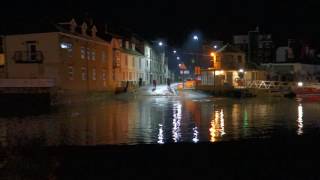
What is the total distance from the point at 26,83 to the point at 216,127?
27.1 metres

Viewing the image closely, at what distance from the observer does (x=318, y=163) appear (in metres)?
15.3

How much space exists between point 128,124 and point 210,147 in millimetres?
11212

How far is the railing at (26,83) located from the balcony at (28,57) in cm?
498

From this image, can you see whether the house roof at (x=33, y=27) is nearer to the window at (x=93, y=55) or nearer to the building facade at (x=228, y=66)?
the window at (x=93, y=55)

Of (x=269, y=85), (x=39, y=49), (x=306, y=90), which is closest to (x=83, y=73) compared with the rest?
(x=39, y=49)

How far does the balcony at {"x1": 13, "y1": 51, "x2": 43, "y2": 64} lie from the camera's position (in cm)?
5125

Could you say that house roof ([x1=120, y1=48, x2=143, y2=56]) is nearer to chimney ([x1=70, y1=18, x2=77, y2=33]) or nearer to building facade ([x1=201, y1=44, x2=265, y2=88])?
building facade ([x1=201, y1=44, x2=265, y2=88])

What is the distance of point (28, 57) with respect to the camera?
51875mm

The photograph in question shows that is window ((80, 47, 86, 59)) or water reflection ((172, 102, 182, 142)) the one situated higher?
window ((80, 47, 86, 59))

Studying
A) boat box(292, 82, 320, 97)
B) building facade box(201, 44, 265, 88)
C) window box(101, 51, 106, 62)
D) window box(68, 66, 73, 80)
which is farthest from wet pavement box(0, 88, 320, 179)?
building facade box(201, 44, 265, 88)

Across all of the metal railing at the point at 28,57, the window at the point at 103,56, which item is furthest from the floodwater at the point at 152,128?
the window at the point at 103,56

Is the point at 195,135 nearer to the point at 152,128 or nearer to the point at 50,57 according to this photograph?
the point at 152,128

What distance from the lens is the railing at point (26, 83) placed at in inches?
1827

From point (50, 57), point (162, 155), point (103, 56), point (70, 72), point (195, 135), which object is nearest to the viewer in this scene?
point (162, 155)
